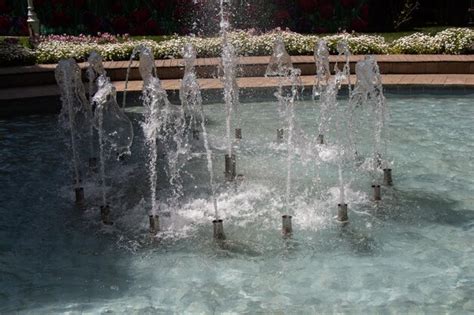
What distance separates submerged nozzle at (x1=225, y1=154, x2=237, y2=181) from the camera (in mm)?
6918

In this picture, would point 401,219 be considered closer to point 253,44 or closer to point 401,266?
point 401,266

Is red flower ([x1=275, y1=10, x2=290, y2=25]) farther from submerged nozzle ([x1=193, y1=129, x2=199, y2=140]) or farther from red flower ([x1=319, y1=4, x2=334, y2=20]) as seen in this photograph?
submerged nozzle ([x1=193, y1=129, x2=199, y2=140])

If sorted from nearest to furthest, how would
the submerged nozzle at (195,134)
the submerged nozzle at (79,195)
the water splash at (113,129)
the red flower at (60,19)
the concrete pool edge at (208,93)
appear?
the submerged nozzle at (79,195), the water splash at (113,129), the submerged nozzle at (195,134), the concrete pool edge at (208,93), the red flower at (60,19)

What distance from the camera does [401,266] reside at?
501 cm

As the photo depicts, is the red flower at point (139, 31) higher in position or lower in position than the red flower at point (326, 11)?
lower

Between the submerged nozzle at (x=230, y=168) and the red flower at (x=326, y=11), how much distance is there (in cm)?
956

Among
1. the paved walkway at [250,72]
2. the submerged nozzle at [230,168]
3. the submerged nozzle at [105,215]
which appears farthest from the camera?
the paved walkway at [250,72]

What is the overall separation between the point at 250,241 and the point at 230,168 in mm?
1598

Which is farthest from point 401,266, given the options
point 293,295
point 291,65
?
point 291,65

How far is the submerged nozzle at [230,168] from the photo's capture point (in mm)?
6918

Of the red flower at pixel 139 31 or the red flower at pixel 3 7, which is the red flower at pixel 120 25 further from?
the red flower at pixel 3 7

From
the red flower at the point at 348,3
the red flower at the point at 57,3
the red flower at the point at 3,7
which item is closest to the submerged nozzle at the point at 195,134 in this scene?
the red flower at the point at 348,3

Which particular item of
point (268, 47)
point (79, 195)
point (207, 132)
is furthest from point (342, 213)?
point (268, 47)

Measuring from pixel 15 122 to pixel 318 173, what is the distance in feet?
14.8
